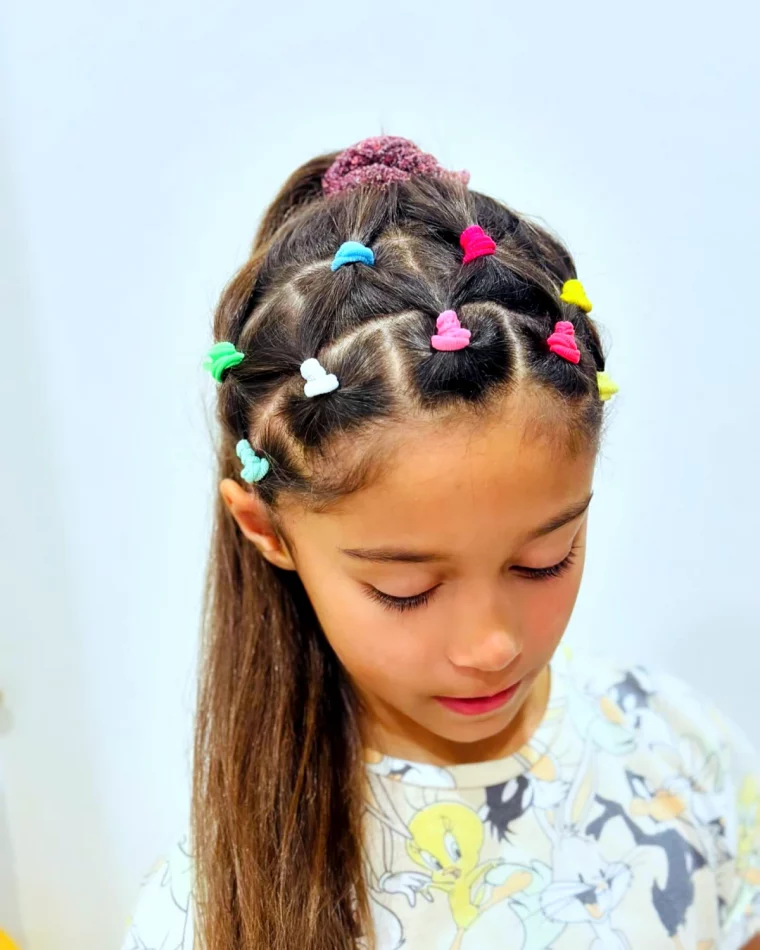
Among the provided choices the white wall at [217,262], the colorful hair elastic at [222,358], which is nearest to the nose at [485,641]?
the colorful hair elastic at [222,358]

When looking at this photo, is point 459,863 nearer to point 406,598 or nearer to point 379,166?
point 406,598

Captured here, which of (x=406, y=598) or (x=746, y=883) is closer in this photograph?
(x=406, y=598)

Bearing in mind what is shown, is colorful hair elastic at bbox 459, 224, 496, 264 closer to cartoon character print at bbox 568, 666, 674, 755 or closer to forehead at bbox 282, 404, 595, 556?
forehead at bbox 282, 404, 595, 556

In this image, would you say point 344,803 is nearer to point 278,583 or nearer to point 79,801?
point 278,583

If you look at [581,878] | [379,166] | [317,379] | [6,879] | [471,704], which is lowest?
[6,879]

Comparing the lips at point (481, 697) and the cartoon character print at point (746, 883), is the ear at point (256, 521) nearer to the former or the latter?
the lips at point (481, 697)

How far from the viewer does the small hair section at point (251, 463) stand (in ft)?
1.78

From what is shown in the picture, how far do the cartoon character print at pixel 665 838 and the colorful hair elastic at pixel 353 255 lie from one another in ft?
1.56

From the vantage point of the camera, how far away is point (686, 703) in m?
0.79

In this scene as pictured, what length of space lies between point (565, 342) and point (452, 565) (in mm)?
147

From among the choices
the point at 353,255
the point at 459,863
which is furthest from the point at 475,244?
the point at 459,863

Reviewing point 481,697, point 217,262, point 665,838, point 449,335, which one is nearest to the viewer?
point 449,335

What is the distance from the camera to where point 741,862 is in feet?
2.41

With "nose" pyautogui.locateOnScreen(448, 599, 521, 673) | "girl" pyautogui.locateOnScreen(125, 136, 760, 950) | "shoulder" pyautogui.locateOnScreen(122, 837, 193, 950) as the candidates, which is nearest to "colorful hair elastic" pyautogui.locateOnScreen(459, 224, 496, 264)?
"girl" pyautogui.locateOnScreen(125, 136, 760, 950)
